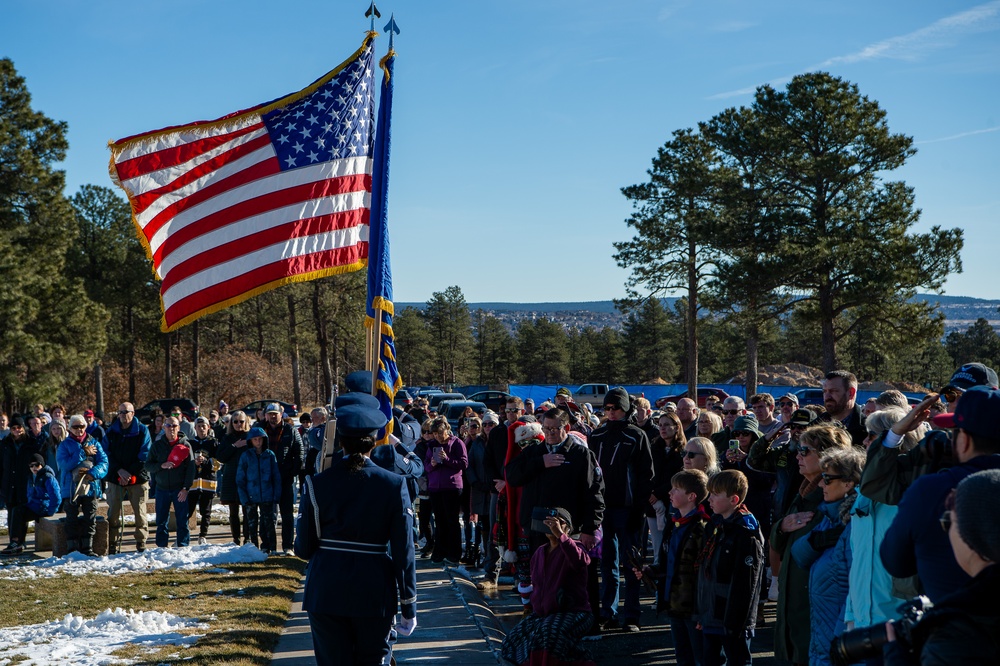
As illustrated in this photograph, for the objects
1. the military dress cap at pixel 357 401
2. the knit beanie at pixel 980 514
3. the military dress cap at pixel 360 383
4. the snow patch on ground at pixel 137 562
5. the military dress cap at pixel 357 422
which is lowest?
the snow patch on ground at pixel 137 562

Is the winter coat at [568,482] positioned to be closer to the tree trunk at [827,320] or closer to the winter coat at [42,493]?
the winter coat at [42,493]

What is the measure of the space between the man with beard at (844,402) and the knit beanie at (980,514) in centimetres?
453

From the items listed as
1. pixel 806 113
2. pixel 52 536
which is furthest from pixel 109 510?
pixel 806 113

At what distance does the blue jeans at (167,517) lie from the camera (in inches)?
499

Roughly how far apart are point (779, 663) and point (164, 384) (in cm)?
5412

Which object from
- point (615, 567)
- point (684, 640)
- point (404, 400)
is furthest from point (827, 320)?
point (684, 640)

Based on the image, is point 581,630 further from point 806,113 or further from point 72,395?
point 72,395

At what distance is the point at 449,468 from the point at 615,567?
374 centimetres

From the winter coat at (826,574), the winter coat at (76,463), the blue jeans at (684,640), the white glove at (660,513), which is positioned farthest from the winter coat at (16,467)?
the winter coat at (826,574)

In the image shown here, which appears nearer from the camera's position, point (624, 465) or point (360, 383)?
point (360, 383)

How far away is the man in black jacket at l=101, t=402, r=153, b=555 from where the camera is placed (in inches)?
491

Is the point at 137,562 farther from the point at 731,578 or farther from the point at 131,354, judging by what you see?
the point at 131,354

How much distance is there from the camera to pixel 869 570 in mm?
4457

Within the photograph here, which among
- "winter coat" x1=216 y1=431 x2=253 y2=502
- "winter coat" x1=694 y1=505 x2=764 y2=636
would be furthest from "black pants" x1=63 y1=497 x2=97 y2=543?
"winter coat" x1=694 y1=505 x2=764 y2=636
